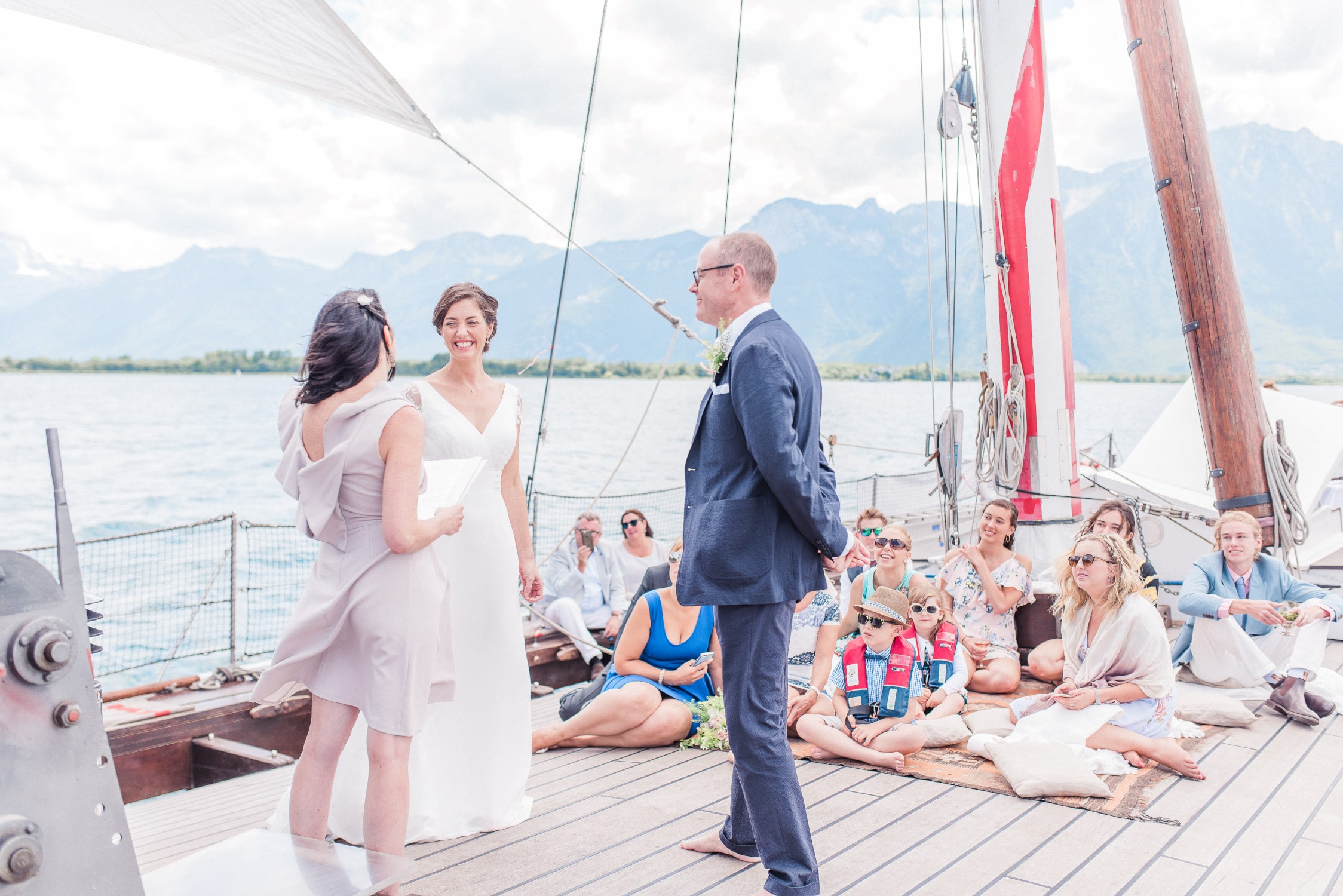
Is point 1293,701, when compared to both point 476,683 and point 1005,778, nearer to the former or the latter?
point 1005,778

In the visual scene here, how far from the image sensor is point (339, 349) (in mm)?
2164

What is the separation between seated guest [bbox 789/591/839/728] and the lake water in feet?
11.5

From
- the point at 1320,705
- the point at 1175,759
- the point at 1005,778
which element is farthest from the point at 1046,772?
the point at 1320,705

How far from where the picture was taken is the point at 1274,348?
139 m

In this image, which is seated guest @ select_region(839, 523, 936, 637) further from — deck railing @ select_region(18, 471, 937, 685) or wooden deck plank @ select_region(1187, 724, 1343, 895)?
deck railing @ select_region(18, 471, 937, 685)

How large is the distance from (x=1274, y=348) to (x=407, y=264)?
138746mm

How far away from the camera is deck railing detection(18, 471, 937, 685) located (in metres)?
12.1

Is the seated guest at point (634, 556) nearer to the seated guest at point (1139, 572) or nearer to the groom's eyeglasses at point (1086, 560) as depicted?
the seated guest at point (1139, 572)

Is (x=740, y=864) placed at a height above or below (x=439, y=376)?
below

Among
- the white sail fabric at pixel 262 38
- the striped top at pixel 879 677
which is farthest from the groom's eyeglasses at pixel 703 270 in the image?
the striped top at pixel 879 677

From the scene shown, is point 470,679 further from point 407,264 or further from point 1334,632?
point 407,264

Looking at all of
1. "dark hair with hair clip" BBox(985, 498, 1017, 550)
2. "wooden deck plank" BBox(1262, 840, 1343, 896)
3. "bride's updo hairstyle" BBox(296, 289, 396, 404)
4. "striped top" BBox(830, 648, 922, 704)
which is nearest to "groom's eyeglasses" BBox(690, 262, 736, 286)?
"bride's updo hairstyle" BBox(296, 289, 396, 404)

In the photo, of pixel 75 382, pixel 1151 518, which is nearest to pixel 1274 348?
pixel 1151 518

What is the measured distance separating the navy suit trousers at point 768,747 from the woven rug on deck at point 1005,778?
34.8 inches
